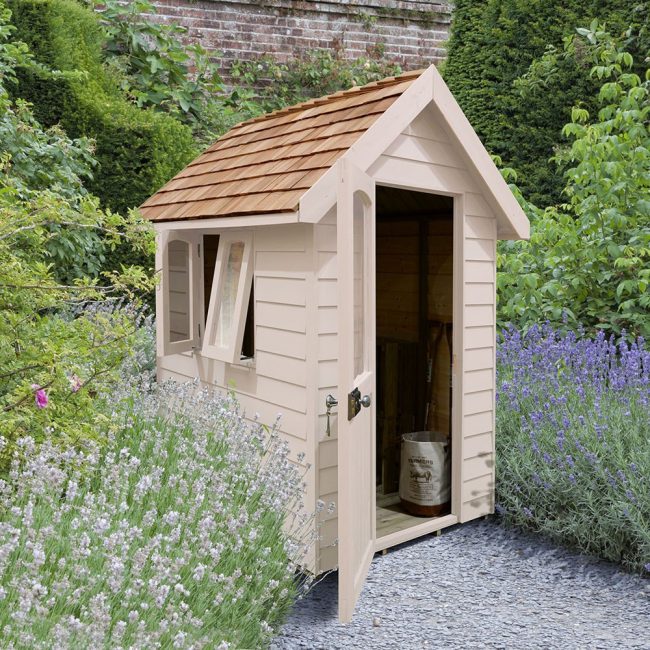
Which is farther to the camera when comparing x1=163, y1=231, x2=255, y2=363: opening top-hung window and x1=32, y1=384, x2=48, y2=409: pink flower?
x1=163, y1=231, x2=255, y2=363: opening top-hung window

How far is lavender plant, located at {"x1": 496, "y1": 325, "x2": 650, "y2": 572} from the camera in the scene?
4969 mm

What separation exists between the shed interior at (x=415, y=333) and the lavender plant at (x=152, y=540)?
1646 millimetres

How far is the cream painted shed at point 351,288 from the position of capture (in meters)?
4.45

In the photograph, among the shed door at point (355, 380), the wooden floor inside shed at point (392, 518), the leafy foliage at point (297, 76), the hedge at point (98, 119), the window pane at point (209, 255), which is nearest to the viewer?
the shed door at point (355, 380)

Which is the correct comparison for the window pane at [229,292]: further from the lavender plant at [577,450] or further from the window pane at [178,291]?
the lavender plant at [577,450]

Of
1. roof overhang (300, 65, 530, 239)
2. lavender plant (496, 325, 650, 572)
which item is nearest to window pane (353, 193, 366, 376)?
roof overhang (300, 65, 530, 239)

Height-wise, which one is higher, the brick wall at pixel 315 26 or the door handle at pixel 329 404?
the brick wall at pixel 315 26

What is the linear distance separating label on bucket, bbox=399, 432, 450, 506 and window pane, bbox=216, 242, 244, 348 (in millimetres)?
1499

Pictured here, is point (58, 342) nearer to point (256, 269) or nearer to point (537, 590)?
point (256, 269)

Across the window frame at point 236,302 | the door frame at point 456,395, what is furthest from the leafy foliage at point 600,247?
A: the window frame at point 236,302

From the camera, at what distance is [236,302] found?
540cm

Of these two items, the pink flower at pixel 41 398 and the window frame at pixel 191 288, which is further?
the window frame at pixel 191 288

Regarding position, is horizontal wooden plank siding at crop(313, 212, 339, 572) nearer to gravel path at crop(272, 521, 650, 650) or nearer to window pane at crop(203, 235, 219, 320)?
gravel path at crop(272, 521, 650, 650)

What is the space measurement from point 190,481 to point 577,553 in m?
2.55
